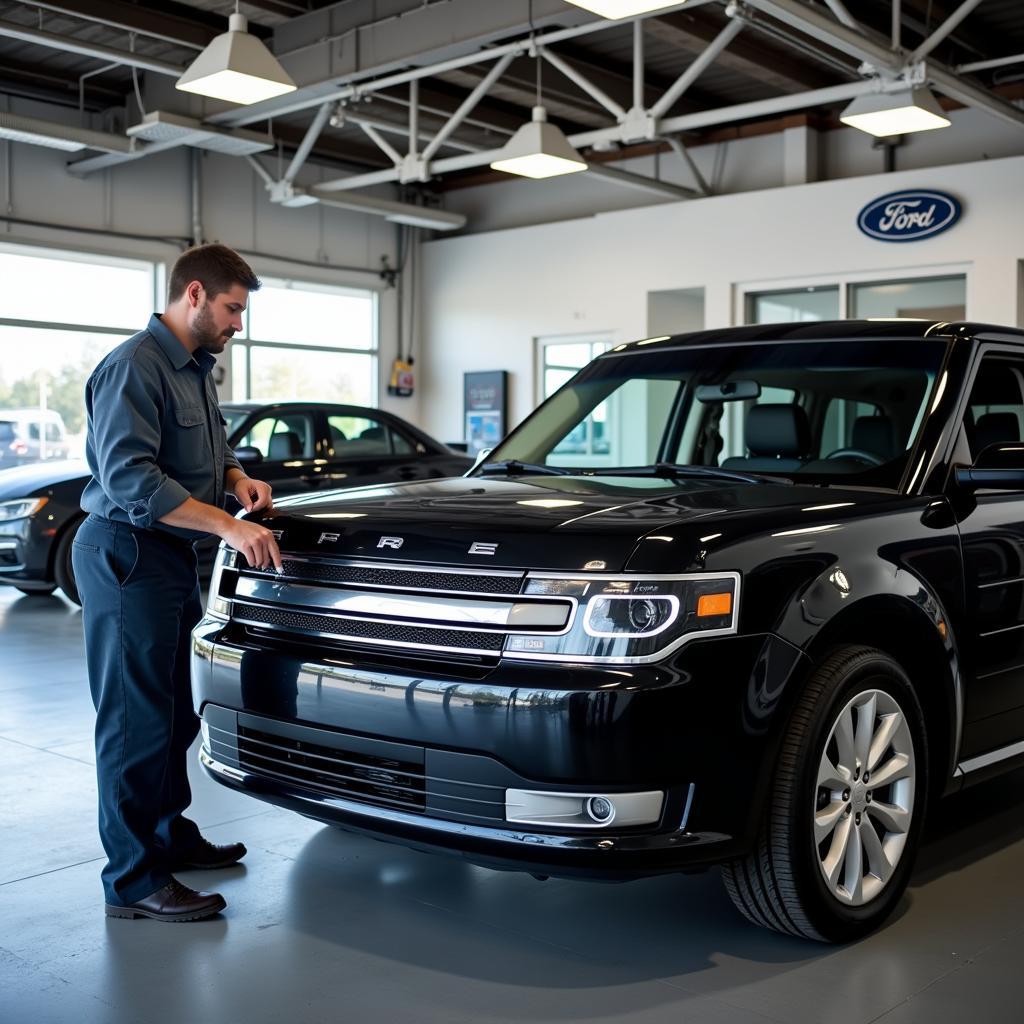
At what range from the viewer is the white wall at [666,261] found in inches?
488

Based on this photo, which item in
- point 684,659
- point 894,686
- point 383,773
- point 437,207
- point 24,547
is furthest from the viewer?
point 437,207

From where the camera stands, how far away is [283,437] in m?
9.20

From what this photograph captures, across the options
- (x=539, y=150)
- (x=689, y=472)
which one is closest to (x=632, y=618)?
(x=689, y=472)

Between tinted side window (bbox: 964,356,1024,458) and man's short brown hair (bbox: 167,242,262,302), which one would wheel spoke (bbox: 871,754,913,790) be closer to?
tinted side window (bbox: 964,356,1024,458)

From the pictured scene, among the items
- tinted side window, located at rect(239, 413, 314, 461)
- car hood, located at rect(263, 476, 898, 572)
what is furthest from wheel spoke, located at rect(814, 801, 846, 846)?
tinted side window, located at rect(239, 413, 314, 461)

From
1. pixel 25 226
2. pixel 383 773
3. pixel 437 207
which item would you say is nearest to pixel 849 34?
pixel 383 773

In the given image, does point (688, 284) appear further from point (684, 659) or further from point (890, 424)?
point (684, 659)

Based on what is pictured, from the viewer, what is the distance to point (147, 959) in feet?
9.50

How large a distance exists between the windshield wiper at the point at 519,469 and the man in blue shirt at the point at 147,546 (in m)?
1.03

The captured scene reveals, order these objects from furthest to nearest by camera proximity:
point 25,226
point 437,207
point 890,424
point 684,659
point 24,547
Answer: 1. point 437,207
2. point 25,226
3. point 24,547
4. point 890,424
5. point 684,659

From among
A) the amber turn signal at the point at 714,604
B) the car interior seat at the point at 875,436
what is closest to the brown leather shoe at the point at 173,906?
the amber turn signal at the point at 714,604

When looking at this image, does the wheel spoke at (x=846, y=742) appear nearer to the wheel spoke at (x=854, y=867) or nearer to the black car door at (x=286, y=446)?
the wheel spoke at (x=854, y=867)

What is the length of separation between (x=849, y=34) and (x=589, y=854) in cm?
768

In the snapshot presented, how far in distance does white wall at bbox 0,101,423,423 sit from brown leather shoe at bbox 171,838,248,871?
11.6 metres
